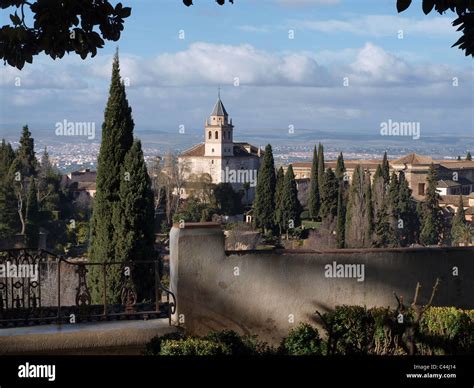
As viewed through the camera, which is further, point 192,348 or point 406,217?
point 406,217

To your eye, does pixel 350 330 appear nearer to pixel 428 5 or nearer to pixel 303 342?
pixel 303 342

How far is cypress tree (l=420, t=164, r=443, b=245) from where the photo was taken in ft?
173

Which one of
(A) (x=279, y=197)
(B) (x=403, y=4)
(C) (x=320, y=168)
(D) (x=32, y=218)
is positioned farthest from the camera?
(C) (x=320, y=168)

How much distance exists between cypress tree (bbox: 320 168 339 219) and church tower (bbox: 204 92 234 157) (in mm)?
39973

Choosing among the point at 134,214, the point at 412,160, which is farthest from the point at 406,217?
the point at 134,214

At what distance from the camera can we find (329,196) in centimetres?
5553

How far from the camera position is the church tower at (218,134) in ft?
314

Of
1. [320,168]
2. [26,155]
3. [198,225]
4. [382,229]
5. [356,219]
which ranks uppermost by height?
[26,155]

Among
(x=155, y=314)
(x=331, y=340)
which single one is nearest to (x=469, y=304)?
(x=331, y=340)

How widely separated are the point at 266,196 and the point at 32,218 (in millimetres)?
18229

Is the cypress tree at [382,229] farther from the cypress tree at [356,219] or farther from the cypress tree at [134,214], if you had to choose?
the cypress tree at [134,214]

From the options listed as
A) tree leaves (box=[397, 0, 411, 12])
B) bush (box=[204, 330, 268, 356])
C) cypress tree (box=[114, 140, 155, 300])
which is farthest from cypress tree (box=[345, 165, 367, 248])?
tree leaves (box=[397, 0, 411, 12])

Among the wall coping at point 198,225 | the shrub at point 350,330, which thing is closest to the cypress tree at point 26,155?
the wall coping at point 198,225

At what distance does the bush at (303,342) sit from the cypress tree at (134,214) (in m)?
13.5
